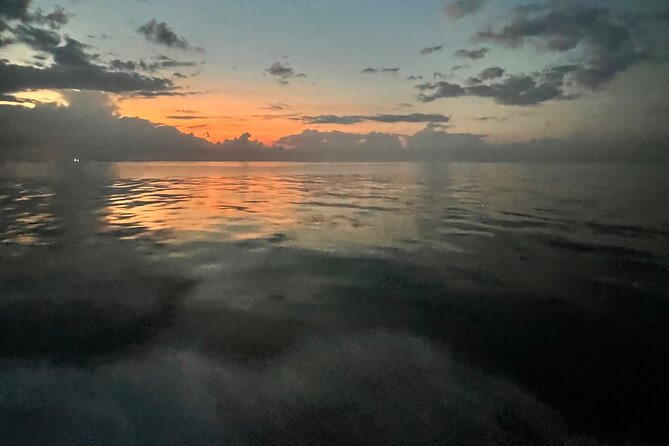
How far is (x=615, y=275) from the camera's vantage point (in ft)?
39.4

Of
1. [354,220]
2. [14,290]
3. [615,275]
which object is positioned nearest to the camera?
[14,290]

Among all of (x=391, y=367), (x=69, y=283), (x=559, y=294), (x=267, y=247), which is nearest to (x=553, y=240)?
(x=559, y=294)

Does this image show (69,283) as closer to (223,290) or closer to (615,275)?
(223,290)

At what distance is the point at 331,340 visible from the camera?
781 cm

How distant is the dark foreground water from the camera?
549cm

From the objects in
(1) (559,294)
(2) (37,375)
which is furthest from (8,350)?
(1) (559,294)

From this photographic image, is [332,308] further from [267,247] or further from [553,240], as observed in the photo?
[553,240]

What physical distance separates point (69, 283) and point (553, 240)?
631 inches

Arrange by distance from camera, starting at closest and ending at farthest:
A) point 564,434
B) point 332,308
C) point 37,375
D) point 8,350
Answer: point 564,434
point 37,375
point 8,350
point 332,308

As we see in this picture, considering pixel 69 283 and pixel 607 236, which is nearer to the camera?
pixel 69 283

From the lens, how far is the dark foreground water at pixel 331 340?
18.0 feet

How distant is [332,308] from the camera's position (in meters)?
9.41

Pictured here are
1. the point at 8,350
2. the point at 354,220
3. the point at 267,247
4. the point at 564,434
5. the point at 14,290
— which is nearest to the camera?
the point at 564,434

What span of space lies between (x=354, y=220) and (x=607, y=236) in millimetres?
10605
